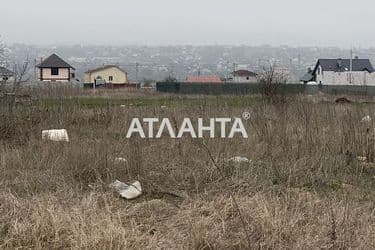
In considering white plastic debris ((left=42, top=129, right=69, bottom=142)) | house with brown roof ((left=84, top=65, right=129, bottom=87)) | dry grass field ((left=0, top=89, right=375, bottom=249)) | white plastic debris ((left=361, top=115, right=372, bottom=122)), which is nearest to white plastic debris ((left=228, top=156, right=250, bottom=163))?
dry grass field ((left=0, top=89, right=375, bottom=249))

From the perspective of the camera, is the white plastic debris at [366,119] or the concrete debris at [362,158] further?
the white plastic debris at [366,119]

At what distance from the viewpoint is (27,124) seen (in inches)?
304

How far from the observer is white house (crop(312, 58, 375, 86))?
171ft

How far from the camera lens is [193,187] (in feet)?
15.7

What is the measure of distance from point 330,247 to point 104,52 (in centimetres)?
8264

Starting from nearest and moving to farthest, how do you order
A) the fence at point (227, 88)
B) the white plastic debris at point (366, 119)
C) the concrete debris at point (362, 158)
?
the concrete debris at point (362, 158), the white plastic debris at point (366, 119), the fence at point (227, 88)

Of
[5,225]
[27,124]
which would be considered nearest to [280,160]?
[5,225]

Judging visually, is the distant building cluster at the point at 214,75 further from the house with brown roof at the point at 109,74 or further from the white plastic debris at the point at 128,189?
the white plastic debris at the point at 128,189

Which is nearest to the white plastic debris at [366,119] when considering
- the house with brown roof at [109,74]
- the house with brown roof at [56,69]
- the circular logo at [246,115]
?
the circular logo at [246,115]

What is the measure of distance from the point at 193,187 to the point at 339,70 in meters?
51.3

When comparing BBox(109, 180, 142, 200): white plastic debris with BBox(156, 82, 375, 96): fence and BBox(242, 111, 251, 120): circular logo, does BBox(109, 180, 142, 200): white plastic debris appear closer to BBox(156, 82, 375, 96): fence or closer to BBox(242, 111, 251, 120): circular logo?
BBox(242, 111, 251, 120): circular logo

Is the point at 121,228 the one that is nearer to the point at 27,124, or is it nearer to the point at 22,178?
the point at 22,178

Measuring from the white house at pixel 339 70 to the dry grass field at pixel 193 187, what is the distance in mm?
46151

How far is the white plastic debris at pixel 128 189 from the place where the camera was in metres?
4.52
